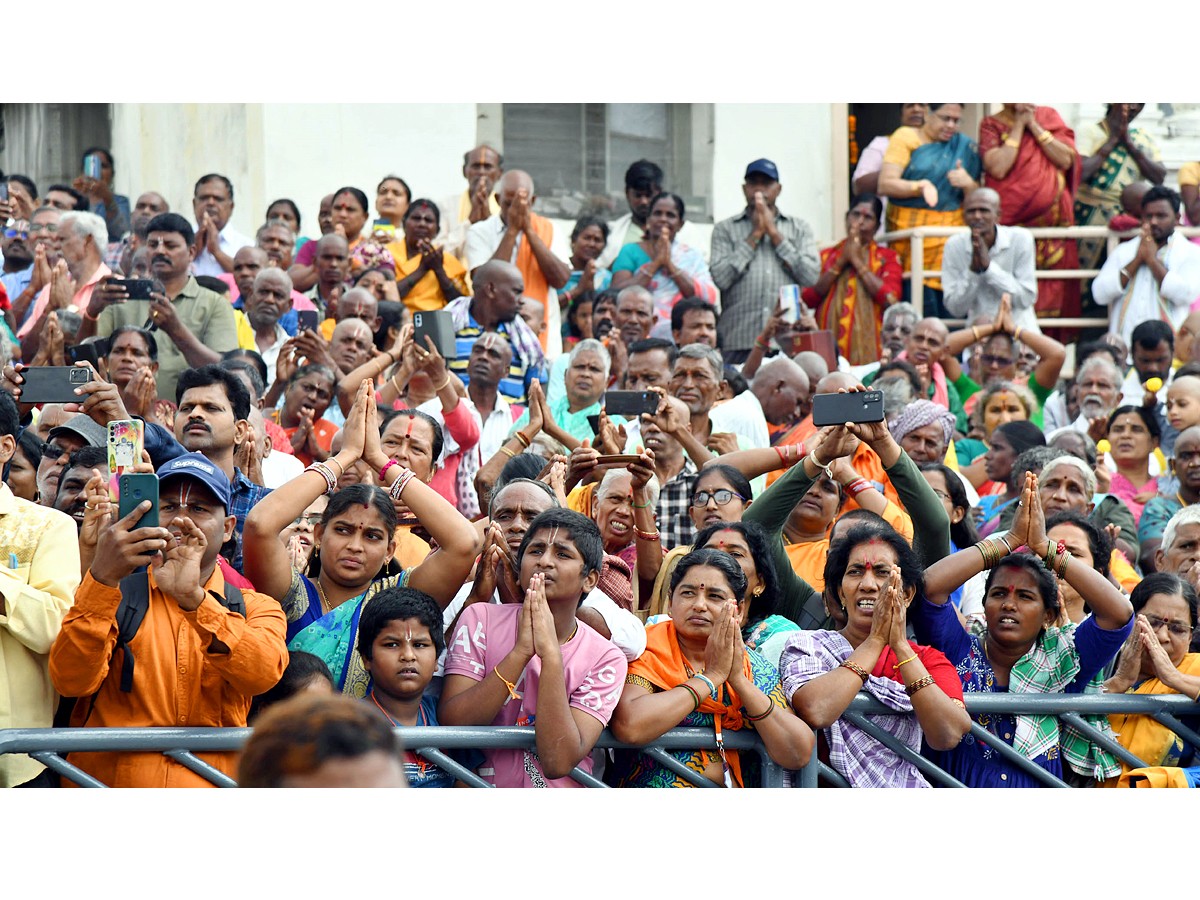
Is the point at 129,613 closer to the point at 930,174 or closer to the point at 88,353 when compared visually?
the point at 88,353

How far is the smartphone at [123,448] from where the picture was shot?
4.53m

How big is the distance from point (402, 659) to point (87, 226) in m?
4.75

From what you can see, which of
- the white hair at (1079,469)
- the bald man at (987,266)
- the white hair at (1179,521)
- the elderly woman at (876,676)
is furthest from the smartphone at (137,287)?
the bald man at (987,266)

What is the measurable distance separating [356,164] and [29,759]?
8324 millimetres

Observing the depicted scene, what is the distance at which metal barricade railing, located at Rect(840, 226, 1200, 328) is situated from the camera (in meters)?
11.5

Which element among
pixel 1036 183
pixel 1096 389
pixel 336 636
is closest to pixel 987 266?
pixel 1036 183

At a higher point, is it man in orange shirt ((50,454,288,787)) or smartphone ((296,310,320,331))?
smartphone ((296,310,320,331))

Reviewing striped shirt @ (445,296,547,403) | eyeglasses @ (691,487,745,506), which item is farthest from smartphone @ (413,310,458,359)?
eyeglasses @ (691,487,745,506)

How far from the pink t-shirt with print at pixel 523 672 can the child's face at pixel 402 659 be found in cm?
11

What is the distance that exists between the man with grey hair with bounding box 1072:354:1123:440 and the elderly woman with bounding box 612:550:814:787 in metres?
4.42

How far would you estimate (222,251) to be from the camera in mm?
10164

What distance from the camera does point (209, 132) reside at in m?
12.6

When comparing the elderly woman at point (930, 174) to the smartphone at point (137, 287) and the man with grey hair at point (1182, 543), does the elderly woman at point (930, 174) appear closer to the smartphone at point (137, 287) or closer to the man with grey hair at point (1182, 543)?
the man with grey hair at point (1182, 543)

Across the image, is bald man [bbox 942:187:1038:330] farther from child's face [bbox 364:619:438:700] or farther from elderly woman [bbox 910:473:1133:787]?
child's face [bbox 364:619:438:700]
